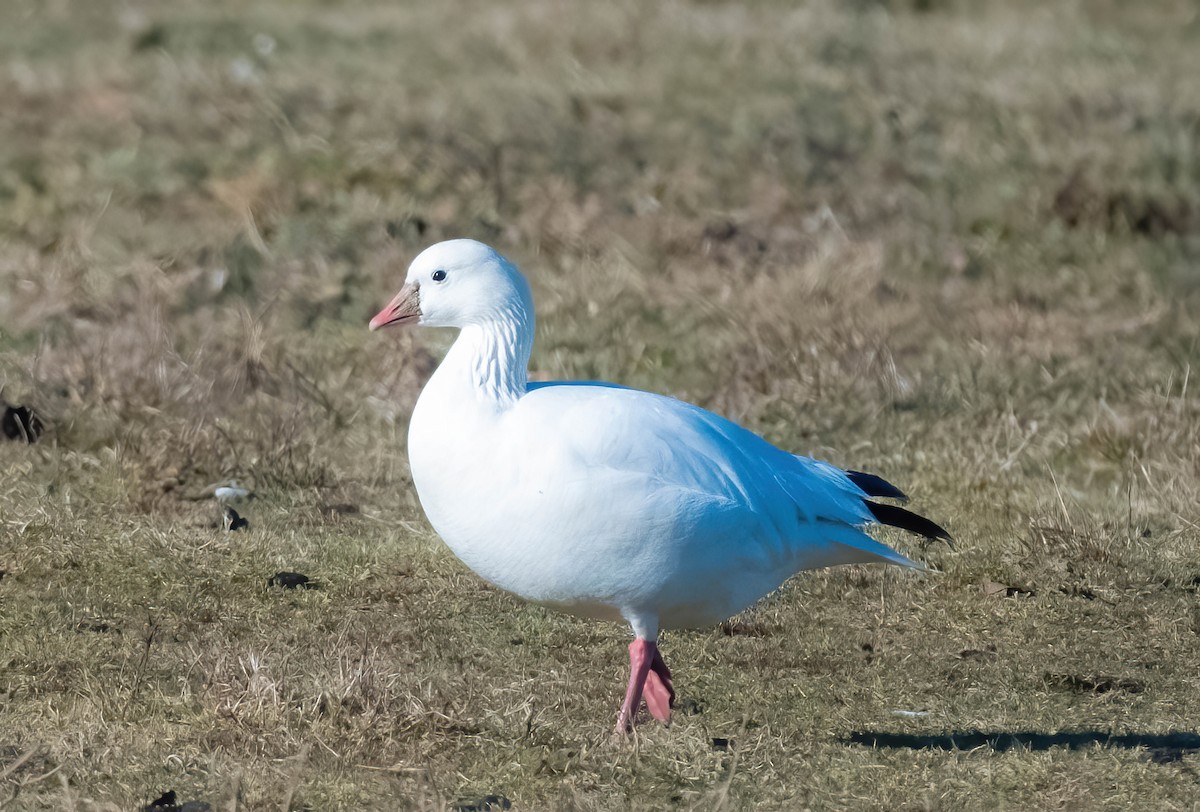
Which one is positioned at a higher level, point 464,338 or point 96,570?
point 464,338

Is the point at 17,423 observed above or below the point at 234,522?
above

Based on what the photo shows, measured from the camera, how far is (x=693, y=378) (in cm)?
746

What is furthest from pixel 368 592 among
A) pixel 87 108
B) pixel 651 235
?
pixel 87 108

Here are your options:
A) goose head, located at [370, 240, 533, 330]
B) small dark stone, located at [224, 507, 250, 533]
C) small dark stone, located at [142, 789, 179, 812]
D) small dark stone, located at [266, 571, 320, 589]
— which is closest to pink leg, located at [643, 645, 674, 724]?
goose head, located at [370, 240, 533, 330]

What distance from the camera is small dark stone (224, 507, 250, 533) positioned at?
5.72 meters

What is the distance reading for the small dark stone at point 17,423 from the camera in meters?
6.30

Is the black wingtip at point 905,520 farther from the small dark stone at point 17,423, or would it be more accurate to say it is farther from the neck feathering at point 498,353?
the small dark stone at point 17,423

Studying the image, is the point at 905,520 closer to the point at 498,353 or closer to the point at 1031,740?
the point at 1031,740

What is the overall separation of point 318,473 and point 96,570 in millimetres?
1145

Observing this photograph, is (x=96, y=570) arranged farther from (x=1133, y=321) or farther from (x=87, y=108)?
(x=87, y=108)

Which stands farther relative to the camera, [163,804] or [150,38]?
[150,38]

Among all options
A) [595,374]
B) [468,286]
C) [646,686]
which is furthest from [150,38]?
[646,686]

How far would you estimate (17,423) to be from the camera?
6281 millimetres

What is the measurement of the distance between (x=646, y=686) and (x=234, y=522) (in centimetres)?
196
